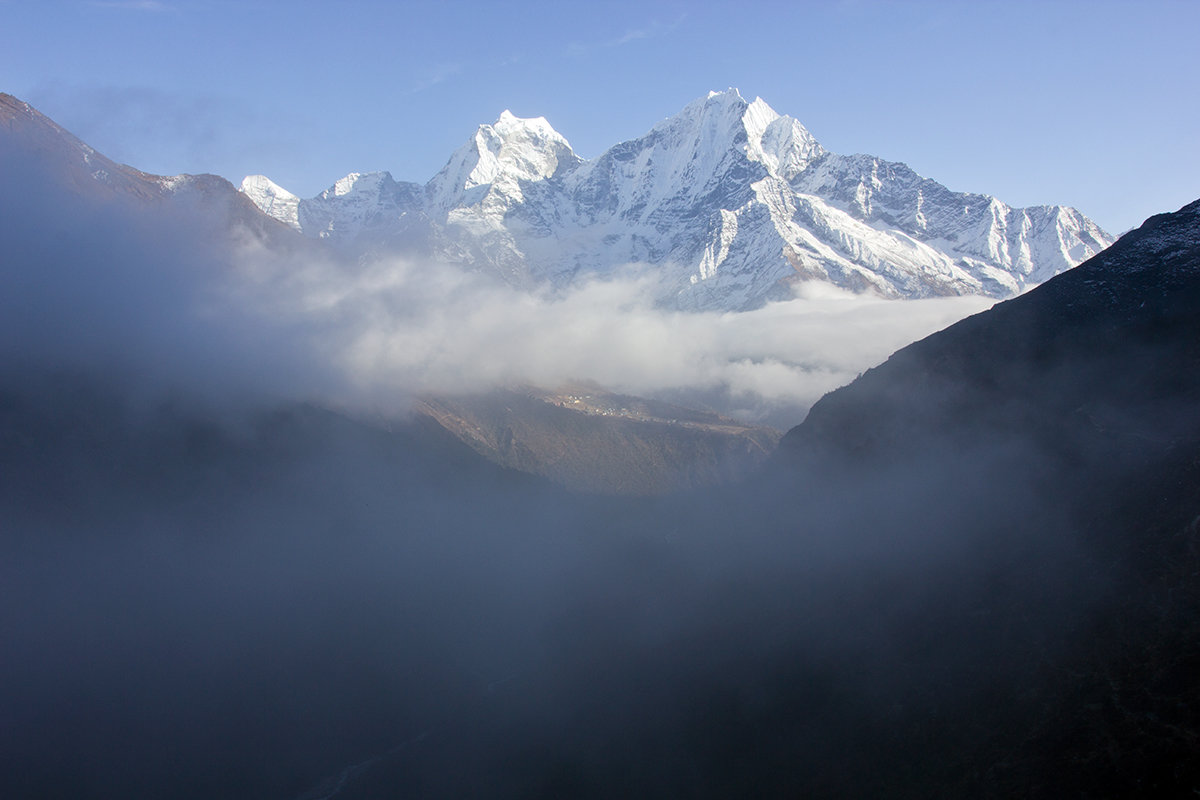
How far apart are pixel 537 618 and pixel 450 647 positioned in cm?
1989

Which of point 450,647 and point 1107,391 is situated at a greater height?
point 1107,391

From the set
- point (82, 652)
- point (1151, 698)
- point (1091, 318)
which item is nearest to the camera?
point (1151, 698)

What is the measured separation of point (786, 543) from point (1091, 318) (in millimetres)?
52021

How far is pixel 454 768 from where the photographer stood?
331ft

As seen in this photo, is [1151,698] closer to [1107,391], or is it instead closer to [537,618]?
[1107,391]

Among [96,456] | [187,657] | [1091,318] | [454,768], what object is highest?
[96,456]

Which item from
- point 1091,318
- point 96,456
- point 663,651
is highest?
point 96,456

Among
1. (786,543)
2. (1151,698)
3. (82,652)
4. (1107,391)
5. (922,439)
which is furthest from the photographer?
(82,652)

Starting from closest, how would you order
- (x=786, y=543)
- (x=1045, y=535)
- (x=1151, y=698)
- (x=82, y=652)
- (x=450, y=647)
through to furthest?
(x=1151, y=698) < (x=1045, y=535) < (x=786, y=543) < (x=82, y=652) < (x=450, y=647)

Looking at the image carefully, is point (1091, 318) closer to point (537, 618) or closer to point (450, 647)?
point (537, 618)

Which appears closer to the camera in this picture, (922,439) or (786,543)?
(922,439)

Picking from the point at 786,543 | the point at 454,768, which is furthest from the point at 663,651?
the point at 454,768

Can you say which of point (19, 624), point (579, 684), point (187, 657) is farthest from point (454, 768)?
point (19, 624)

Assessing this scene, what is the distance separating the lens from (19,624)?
13050 centimetres
